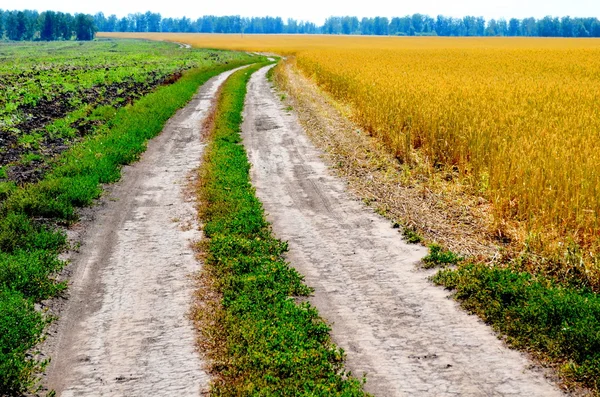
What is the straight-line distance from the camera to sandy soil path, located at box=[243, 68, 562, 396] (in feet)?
18.7

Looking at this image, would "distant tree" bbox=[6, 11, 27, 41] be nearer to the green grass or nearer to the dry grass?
the dry grass

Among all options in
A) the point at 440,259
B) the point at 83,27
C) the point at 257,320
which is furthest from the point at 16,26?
the point at 257,320

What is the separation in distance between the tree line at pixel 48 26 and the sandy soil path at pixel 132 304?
194867mm

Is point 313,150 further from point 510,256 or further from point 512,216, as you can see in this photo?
point 510,256

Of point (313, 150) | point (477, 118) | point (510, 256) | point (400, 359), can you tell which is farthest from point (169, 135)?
point (400, 359)

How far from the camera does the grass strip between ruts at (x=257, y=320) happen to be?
18.5 ft

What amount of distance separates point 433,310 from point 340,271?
170 centimetres

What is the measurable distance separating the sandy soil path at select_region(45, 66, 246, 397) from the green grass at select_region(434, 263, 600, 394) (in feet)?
11.5

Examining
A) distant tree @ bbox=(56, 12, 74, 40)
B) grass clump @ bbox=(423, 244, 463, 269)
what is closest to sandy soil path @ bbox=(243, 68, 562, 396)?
grass clump @ bbox=(423, 244, 463, 269)

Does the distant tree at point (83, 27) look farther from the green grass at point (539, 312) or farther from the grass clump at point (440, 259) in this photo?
the green grass at point (539, 312)

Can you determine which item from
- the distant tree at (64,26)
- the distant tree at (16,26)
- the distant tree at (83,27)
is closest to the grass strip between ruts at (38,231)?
the distant tree at (83,27)

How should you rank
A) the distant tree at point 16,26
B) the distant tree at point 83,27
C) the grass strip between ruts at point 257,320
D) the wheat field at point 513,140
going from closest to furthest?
the grass strip between ruts at point 257,320
the wheat field at point 513,140
the distant tree at point 16,26
the distant tree at point 83,27

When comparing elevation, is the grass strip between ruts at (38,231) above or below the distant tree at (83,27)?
below

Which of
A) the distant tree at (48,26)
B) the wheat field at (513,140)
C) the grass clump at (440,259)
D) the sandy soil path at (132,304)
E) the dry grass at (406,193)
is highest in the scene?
the distant tree at (48,26)
